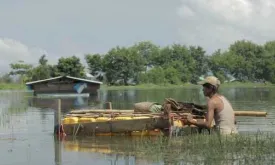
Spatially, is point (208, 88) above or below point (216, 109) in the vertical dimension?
above

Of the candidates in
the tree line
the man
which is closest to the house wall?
the tree line

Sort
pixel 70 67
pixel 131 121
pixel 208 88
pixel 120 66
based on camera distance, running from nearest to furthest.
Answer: pixel 208 88, pixel 131 121, pixel 70 67, pixel 120 66

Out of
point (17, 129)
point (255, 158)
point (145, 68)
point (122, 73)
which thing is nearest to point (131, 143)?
point (255, 158)

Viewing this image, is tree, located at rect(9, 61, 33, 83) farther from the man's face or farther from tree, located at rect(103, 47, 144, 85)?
the man's face

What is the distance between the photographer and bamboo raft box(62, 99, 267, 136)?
15672 mm

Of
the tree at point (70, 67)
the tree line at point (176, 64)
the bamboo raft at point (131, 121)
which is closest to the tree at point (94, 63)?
the tree line at point (176, 64)

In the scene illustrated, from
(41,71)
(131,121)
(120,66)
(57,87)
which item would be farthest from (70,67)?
(131,121)

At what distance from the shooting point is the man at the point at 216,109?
411 inches

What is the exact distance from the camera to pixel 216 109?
34.8 ft

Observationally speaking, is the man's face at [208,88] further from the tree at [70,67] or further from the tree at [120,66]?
→ the tree at [120,66]

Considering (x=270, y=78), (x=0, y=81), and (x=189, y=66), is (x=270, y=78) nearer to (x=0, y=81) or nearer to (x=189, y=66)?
(x=189, y=66)

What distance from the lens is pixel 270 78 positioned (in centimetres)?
10806

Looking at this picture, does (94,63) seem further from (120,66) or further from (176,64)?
(176,64)

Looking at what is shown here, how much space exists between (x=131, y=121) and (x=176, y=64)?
305 ft
